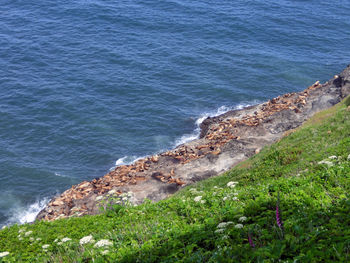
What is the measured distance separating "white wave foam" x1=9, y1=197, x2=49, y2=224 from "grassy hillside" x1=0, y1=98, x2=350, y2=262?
17.4 metres

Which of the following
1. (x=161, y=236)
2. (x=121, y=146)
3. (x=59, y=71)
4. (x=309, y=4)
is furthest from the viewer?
(x=309, y=4)

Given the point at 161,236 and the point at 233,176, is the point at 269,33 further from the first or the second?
the point at 161,236

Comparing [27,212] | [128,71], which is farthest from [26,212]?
[128,71]

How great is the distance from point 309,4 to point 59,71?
187ft

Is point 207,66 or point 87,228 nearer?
point 87,228

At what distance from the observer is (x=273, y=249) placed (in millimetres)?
8047

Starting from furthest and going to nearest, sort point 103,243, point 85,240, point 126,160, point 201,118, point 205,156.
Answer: point 201,118, point 126,160, point 205,156, point 85,240, point 103,243

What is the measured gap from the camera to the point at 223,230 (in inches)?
381

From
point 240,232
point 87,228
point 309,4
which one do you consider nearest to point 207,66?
point 309,4

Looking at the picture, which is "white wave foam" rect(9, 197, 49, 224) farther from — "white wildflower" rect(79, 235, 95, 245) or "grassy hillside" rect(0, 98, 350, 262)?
"white wildflower" rect(79, 235, 95, 245)

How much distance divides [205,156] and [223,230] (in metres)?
23.8

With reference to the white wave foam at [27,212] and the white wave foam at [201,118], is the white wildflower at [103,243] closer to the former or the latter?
the white wave foam at [27,212]

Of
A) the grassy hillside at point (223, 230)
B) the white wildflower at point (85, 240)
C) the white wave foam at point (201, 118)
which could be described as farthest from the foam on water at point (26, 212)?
the white wildflower at point (85, 240)

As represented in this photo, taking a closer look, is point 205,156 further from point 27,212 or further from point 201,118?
point 27,212
